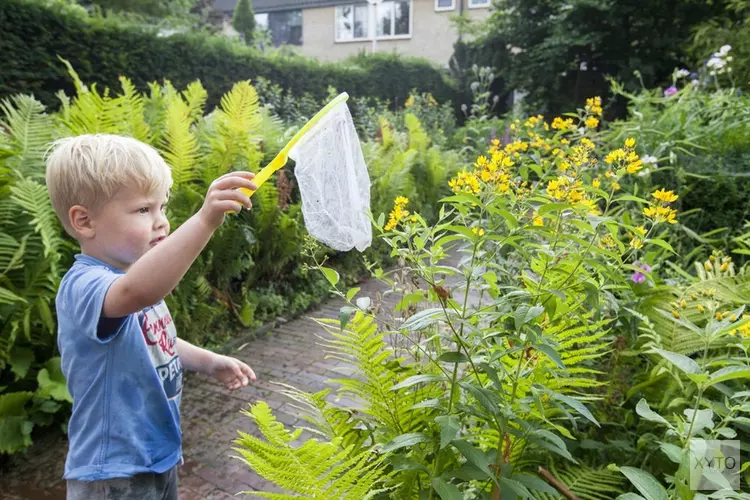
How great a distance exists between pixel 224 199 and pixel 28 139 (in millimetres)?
2439

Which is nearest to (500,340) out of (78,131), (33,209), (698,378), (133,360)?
(698,378)

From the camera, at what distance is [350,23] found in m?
25.5

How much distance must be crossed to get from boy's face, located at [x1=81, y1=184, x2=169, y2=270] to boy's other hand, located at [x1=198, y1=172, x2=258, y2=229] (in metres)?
0.31

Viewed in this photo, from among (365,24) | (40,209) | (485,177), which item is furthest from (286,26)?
(485,177)

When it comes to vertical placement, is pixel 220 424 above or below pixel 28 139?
below

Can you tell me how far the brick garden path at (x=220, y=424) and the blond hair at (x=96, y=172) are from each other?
2.65ft

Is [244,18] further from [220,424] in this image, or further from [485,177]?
[485,177]

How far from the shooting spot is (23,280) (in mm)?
2510

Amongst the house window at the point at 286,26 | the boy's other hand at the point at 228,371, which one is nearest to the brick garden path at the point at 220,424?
the boy's other hand at the point at 228,371

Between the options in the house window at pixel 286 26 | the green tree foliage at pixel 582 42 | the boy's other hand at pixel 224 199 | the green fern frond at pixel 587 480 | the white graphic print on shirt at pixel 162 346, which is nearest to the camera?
the boy's other hand at pixel 224 199

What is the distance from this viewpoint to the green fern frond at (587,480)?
4.38ft

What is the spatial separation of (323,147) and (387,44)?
25259 millimetres

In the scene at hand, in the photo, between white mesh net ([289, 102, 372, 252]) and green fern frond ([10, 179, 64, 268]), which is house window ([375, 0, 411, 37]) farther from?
white mesh net ([289, 102, 372, 252])

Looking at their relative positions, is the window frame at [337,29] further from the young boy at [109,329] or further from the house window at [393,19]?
the young boy at [109,329]
